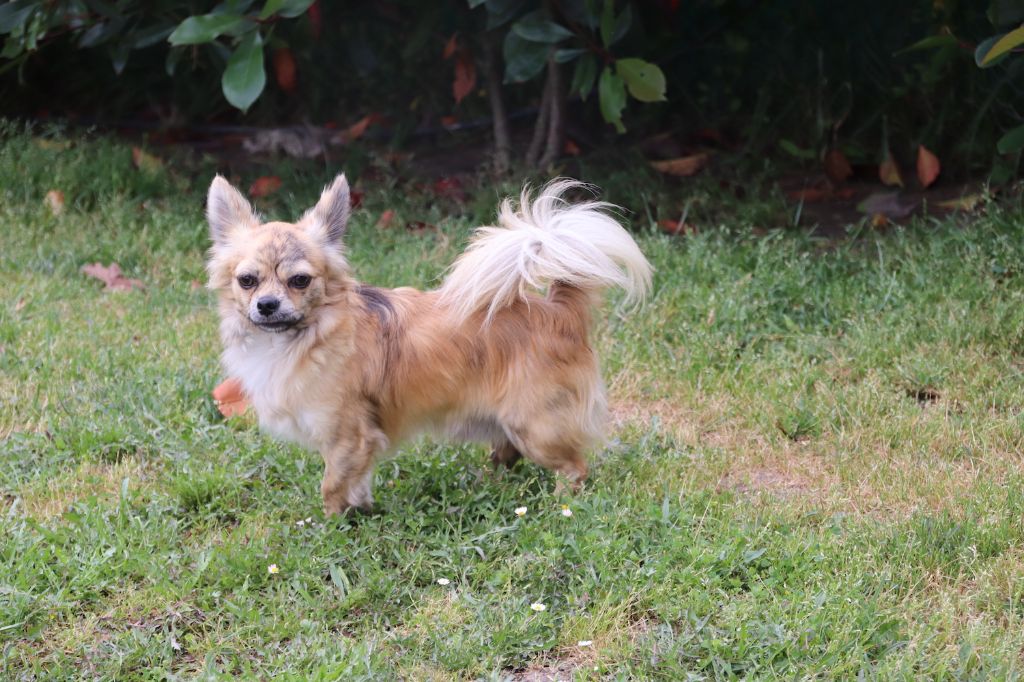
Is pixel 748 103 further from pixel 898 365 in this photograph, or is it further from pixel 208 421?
pixel 208 421

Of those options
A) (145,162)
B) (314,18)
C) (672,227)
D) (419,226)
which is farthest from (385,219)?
(145,162)

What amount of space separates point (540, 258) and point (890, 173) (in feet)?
12.0

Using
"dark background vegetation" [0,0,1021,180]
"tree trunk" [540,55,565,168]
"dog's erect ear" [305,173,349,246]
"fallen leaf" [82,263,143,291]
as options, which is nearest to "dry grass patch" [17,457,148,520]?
"dog's erect ear" [305,173,349,246]

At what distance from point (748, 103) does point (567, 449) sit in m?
4.34

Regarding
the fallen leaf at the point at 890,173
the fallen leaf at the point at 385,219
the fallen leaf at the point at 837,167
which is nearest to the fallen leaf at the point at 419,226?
the fallen leaf at the point at 385,219

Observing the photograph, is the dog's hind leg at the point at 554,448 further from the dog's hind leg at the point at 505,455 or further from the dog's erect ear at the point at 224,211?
the dog's erect ear at the point at 224,211

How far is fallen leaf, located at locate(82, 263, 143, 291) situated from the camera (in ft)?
19.2

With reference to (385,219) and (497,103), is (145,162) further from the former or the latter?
(497,103)

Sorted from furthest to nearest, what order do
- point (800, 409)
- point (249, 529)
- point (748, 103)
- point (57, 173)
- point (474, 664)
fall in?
1. point (748, 103)
2. point (57, 173)
3. point (800, 409)
4. point (249, 529)
5. point (474, 664)

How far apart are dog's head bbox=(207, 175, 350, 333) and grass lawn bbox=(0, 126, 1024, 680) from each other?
2.28ft

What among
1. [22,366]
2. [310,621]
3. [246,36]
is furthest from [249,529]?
[246,36]

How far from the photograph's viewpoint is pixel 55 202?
259 inches

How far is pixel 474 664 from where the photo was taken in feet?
10.1

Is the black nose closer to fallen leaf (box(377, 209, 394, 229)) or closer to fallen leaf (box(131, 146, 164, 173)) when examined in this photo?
fallen leaf (box(377, 209, 394, 229))
